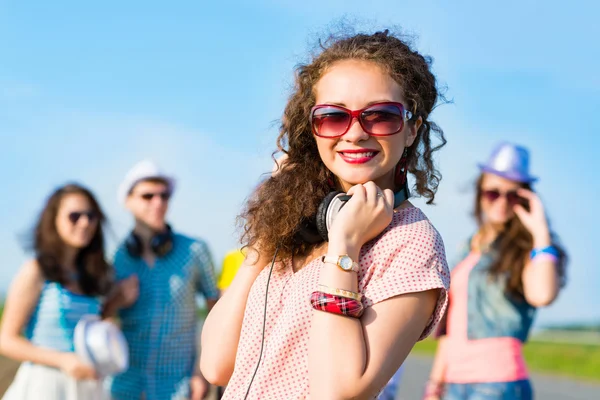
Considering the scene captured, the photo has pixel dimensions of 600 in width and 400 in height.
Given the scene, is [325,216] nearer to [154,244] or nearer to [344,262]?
[344,262]

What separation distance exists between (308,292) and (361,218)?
0.26m

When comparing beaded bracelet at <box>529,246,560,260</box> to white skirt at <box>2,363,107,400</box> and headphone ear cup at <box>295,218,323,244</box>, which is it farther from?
headphone ear cup at <box>295,218,323,244</box>

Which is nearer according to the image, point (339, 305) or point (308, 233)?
point (339, 305)

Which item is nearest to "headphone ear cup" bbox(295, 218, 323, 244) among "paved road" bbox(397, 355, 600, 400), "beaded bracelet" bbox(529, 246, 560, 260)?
"beaded bracelet" bbox(529, 246, 560, 260)

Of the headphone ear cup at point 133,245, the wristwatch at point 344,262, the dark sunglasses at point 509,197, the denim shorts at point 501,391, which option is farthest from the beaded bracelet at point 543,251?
the wristwatch at point 344,262

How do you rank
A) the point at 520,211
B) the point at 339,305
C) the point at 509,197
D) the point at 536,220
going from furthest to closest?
the point at 509,197
the point at 520,211
the point at 536,220
the point at 339,305

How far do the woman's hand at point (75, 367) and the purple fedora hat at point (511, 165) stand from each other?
10.7 feet

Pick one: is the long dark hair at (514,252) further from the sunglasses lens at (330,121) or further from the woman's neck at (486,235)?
the sunglasses lens at (330,121)

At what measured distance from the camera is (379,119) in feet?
7.92

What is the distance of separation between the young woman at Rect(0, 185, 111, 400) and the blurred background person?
0.21m

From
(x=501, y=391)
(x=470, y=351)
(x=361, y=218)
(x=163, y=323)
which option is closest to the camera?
(x=361, y=218)

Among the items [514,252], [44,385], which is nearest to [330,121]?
[514,252]

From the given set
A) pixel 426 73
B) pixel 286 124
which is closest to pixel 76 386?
pixel 286 124

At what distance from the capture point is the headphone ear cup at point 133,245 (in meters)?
6.66
